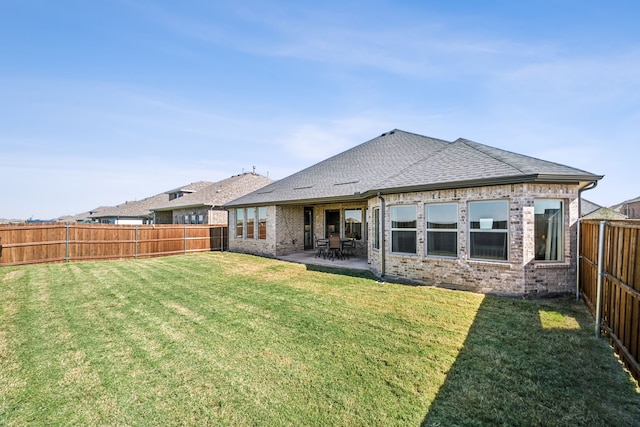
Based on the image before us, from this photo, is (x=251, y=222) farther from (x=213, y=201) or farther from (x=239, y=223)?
(x=213, y=201)

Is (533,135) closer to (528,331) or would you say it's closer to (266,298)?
(528,331)

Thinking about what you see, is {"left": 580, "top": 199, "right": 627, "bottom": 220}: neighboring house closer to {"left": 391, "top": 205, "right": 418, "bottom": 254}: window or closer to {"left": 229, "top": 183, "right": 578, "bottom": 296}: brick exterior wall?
{"left": 229, "top": 183, "right": 578, "bottom": 296}: brick exterior wall

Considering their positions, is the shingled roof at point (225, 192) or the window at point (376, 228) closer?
the window at point (376, 228)

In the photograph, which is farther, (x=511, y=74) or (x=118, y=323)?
(x=511, y=74)

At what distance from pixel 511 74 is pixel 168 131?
16.8 m

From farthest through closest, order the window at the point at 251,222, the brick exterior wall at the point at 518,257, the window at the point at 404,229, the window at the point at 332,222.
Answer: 1. the window at the point at 251,222
2. the window at the point at 332,222
3. the window at the point at 404,229
4. the brick exterior wall at the point at 518,257

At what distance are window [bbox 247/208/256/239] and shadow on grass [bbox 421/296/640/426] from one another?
44.9 feet

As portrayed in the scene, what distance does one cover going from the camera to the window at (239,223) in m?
18.2

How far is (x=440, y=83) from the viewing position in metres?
12.4

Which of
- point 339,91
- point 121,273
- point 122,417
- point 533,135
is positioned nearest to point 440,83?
point 339,91

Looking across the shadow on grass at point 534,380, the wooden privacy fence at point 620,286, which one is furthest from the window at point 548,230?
the shadow on grass at point 534,380

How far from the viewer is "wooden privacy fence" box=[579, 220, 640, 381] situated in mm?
3738

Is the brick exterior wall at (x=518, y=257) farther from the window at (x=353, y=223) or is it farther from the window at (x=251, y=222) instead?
the window at (x=251, y=222)

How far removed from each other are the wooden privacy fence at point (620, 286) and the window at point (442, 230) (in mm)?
2970
